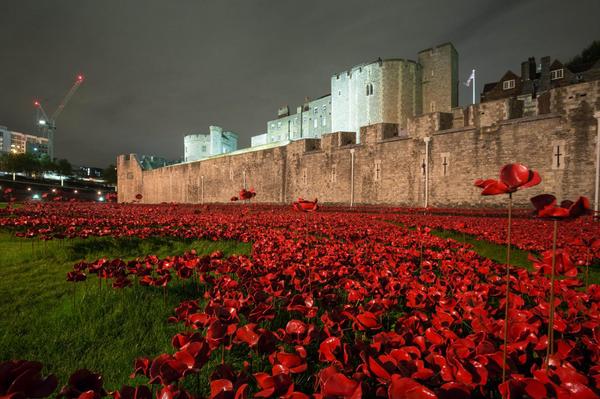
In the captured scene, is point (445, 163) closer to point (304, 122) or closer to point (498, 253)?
point (498, 253)

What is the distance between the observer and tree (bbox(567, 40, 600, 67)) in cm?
4453

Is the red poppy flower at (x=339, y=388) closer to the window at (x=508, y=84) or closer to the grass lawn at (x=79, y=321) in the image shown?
the grass lawn at (x=79, y=321)

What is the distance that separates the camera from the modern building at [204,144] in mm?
75812

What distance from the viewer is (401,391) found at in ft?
3.67

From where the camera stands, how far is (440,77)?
146 ft

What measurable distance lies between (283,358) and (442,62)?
5073cm

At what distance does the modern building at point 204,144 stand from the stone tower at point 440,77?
4652 cm

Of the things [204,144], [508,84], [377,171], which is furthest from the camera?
[204,144]

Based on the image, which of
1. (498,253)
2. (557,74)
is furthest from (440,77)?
(498,253)

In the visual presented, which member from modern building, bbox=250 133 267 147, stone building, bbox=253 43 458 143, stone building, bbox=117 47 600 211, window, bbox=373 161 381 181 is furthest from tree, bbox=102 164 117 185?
window, bbox=373 161 381 181

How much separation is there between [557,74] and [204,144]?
65.4 m

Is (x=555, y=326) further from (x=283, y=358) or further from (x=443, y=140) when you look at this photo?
(x=443, y=140)

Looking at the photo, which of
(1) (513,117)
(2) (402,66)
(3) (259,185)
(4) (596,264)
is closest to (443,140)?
(1) (513,117)

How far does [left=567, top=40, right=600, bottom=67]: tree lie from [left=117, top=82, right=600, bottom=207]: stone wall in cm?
3028
